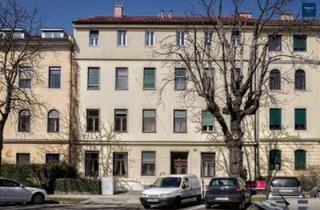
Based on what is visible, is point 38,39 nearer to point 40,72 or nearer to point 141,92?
point 40,72

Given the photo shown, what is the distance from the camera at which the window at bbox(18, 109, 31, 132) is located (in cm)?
4981

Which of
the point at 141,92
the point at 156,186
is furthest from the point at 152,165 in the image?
the point at 156,186

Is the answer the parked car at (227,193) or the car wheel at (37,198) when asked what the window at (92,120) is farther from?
the parked car at (227,193)

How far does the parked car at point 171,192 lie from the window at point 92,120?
20.0 metres

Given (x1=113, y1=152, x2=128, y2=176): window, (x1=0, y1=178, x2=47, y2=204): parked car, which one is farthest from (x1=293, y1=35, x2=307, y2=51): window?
(x1=0, y1=178, x2=47, y2=204): parked car

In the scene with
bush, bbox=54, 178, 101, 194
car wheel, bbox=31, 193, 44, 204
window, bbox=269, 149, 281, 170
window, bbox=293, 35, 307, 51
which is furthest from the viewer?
window, bbox=293, 35, 307, 51

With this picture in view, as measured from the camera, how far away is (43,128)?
49.8 metres

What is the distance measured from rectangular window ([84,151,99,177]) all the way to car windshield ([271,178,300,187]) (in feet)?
71.8

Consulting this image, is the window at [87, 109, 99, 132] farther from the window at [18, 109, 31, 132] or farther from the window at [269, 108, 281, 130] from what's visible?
the window at [269, 108, 281, 130]

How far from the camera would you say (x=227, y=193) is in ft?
91.6

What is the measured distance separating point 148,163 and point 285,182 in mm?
20283

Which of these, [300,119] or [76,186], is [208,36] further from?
[76,186]

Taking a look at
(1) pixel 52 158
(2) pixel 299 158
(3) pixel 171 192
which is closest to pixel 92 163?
(1) pixel 52 158

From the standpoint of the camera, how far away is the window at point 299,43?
50.0m
